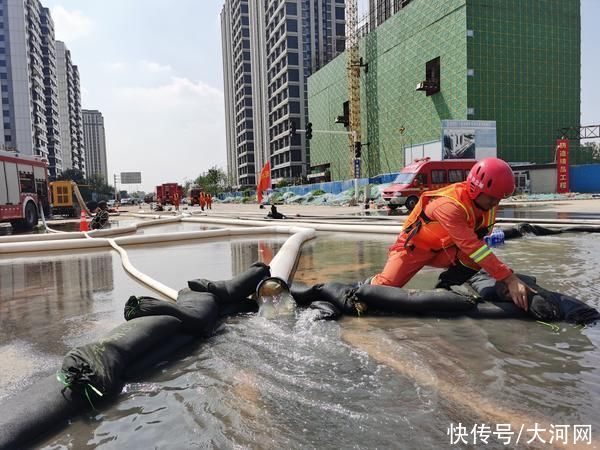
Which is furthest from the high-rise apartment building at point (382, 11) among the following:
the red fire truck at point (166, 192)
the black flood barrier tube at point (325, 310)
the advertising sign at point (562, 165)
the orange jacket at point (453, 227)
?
the black flood barrier tube at point (325, 310)

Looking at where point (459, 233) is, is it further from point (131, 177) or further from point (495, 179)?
point (131, 177)

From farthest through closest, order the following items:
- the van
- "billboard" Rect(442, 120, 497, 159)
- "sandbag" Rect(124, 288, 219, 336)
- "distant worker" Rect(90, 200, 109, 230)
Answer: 1. "billboard" Rect(442, 120, 497, 159)
2. the van
3. "distant worker" Rect(90, 200, 109, 230)
4. "sandbag" Rect(124, 288, 219, 336)

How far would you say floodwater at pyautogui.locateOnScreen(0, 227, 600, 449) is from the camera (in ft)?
6.96

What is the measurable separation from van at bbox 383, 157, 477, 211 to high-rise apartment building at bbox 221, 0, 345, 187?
5800cm

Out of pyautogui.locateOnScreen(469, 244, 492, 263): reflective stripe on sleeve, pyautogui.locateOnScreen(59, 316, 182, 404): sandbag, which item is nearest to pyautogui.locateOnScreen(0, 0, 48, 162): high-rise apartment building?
pyautogui.locateOnScreen(59, 316, 182, 404): sandbag

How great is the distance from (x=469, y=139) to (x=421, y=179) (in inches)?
868

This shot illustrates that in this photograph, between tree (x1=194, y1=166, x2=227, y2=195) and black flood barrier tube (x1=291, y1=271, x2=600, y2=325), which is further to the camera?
tree (x1=194, y1=166, x2=227, y2=195)

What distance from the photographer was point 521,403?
7.65 feet

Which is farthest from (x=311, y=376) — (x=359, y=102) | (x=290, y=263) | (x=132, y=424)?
(x=359, y=102)

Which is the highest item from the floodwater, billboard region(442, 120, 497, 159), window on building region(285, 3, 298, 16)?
window on building region(285, 3, 298, 16)

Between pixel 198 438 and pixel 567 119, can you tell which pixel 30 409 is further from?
pixel 567 119

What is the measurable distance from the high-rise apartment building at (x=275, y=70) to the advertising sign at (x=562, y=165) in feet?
155

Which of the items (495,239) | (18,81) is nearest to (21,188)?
(495,239)

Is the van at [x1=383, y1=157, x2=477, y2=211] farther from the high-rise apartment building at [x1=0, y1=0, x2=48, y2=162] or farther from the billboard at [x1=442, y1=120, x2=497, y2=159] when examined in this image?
the high-rise apartment building at [x1=0, y1=0, x2=48, y2=162]
